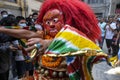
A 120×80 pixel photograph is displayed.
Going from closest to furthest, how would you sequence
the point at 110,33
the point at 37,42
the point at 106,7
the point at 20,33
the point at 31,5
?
the point at 37,42 < the point at 20,33 < the point at 110,33 < the point at 31,5 < the point at 106,7

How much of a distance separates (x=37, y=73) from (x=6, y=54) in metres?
1.68

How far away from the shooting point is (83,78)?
1.89 metres

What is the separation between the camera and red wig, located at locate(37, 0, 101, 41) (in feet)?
6.83

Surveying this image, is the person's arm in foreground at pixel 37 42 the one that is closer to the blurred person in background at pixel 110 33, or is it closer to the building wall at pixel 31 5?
the blurred person in background at pixel 110 33

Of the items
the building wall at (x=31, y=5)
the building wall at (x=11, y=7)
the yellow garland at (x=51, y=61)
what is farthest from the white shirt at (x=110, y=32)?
the building wall at (x=31, y=5)

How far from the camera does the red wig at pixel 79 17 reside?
208 cm

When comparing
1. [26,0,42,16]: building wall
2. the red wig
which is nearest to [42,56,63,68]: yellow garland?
the red wig

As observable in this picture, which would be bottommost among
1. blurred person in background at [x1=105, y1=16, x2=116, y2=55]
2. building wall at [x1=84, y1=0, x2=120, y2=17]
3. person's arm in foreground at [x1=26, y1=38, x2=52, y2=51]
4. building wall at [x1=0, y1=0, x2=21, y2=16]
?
building wall at [x1=84, y1=0, x2=120, y2=17]

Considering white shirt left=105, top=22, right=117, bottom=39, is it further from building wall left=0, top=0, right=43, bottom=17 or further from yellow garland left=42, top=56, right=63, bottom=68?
yellow garland left=42, top=56, right=63, bottom=68

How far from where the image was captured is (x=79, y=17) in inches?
82.5

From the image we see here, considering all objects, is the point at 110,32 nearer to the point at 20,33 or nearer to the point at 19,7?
the point at 20,33

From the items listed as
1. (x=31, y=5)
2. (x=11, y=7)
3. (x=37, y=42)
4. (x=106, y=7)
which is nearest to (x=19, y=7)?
(x=11, y=7)

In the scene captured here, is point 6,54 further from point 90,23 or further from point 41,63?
point 90,23

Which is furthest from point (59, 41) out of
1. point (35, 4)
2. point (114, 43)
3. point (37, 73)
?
point (35, 4)
